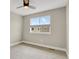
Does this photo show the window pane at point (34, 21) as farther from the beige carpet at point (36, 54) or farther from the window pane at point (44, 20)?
the beige carpet at point (36, 54)

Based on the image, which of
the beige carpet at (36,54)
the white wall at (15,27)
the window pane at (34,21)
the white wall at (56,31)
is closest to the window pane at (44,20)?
the white wall at (56,31)

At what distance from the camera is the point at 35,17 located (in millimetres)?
5938

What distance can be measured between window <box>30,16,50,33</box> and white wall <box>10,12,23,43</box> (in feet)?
3.25

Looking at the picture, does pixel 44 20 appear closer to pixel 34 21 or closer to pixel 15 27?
pixel 34 21

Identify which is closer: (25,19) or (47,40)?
(47,40)

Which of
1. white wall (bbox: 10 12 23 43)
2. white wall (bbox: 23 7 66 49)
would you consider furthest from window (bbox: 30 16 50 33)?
white wall (bbox: 10 12 23 43)

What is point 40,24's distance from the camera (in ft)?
18.4

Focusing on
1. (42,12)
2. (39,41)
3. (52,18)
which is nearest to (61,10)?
(52,18)

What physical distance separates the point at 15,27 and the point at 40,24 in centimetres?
193

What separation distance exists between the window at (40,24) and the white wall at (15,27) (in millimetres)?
992

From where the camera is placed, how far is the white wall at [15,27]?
18.2ft
